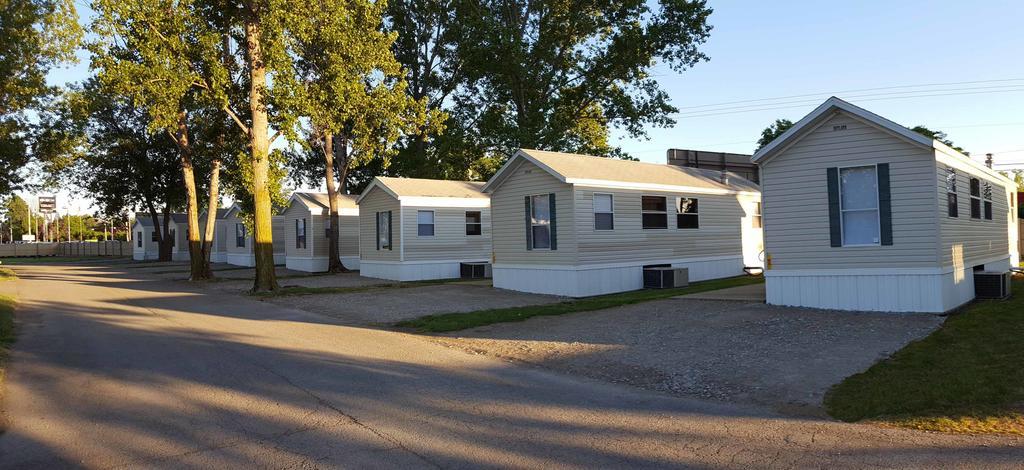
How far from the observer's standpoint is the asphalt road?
505cm

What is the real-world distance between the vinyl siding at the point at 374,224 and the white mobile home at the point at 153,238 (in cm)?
3228

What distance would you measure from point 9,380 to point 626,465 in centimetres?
798

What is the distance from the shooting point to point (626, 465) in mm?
4855

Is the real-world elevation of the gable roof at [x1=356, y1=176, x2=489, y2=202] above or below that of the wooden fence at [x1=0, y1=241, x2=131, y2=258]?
above

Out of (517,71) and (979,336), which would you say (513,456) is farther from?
(517,71)

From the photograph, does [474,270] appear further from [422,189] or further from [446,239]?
[422,189]

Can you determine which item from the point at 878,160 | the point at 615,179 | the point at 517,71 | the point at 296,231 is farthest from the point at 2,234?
the point at 878,160

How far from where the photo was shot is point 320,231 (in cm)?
3194

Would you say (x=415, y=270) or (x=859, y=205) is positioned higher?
(x=859, y=205)

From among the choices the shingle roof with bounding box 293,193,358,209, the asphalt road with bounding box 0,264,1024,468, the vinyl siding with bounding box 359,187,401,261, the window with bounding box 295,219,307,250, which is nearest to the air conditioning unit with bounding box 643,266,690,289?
the vinyl siding with bounding box 359,187,401,261

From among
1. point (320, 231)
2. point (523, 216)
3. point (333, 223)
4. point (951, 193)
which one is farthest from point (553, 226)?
point (320, 231)

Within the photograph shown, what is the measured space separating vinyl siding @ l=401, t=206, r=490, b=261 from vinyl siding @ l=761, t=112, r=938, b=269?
14800 mm

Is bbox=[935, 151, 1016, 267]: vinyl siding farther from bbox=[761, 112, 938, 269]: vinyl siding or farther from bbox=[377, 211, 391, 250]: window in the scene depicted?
bbox=[377, 211, 391, 250]: window

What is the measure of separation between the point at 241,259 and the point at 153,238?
2116 centimetres
